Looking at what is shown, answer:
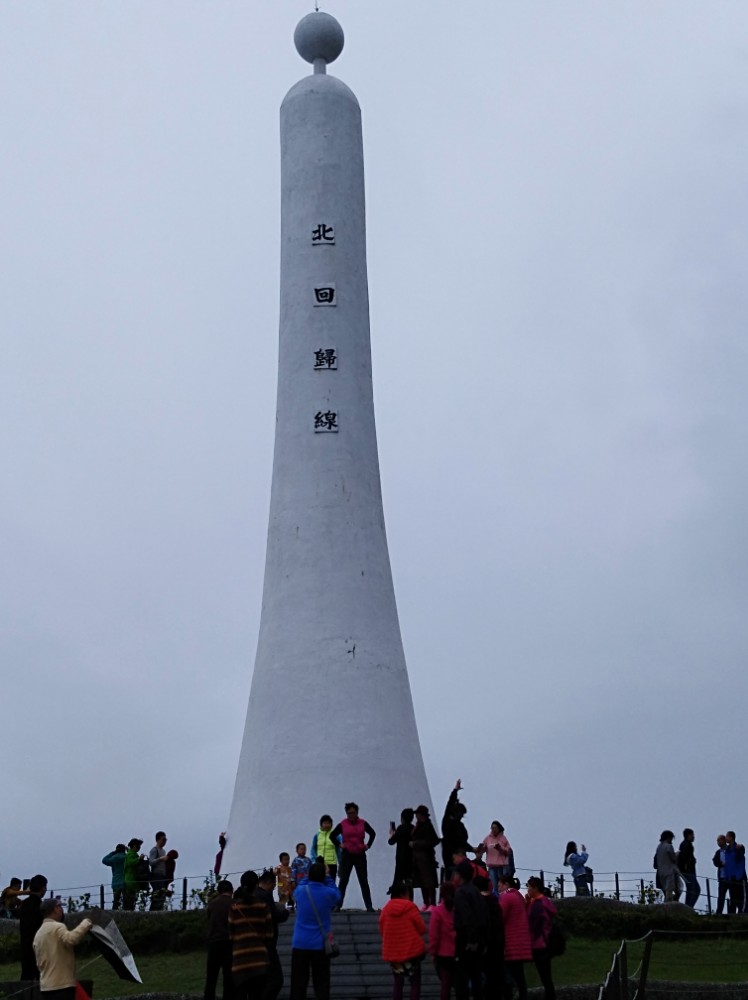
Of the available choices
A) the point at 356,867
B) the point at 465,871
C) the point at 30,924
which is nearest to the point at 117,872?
the point at 356,867

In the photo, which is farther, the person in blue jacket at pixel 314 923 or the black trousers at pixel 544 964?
the black trousers at pixel 544 964

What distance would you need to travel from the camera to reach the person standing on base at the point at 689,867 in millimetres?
20219

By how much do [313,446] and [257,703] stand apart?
3690mm

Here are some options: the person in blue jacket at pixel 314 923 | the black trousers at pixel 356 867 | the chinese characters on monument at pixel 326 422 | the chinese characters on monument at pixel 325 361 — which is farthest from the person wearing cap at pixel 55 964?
the chinese characters on monument at pixel 325 361

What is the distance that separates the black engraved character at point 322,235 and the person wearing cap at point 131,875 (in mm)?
9063

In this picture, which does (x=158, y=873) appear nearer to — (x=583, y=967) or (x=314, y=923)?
(x=583, y=967)

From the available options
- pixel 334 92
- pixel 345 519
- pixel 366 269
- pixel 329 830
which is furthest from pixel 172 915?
pixel 334 92

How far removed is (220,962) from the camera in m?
12.5

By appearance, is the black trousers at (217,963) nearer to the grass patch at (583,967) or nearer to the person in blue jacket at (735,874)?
the grass patch at (583,967)

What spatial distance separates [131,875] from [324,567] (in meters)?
5.26

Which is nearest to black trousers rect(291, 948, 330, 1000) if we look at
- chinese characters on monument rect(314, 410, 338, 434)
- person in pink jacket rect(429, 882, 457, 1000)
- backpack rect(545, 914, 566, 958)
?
person in pink jacket rect(429, 882, 457, 1000)

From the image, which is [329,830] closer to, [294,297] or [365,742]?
[365,742]

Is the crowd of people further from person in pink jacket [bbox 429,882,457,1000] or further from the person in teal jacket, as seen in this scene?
the person in teal jacket

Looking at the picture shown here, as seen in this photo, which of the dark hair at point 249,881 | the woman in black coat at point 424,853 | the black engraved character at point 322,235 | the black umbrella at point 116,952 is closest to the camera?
the black umbrella at point 116,952
